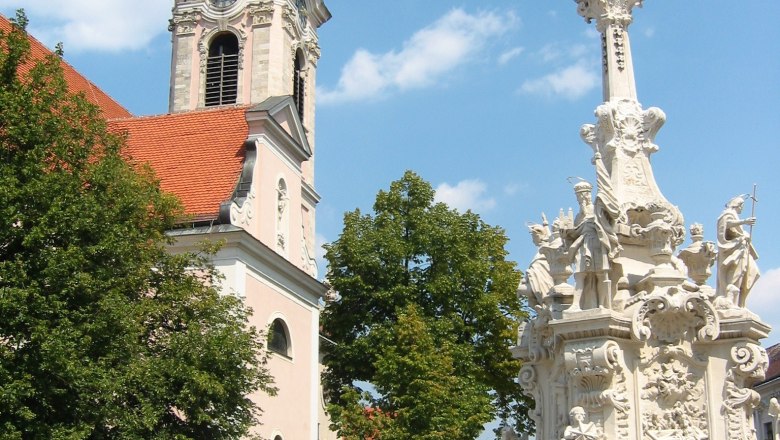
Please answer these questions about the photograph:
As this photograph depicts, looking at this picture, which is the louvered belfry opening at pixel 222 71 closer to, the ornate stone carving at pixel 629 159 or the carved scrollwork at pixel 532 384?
the ornate stone carving at pixel 629 159

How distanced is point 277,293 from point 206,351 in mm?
10314

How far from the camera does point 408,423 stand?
23812 millimetres

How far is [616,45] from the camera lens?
1100 centimetres

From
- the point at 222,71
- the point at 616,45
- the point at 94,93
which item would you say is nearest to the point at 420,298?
the point at 94,93

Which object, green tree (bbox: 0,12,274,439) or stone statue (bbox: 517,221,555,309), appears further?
green tree (bbox: 0,12,274,439)

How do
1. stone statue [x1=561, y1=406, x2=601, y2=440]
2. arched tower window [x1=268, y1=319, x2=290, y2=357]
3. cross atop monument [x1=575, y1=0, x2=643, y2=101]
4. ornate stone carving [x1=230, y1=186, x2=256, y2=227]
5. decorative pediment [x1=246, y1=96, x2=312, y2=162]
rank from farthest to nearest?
decorative pediment [x1=246, y1=96, x2=312, y2=162] < arched tower window [x1=268, y1=319, x2=290, y2=357] < ornate stone carving [x1=230, y1=186, x2=256, y2=227] < cross atop monument [x1=575, y1=0, x2=643, y2=101] < stone statue [x1=561, y1=406, x2=601, y2=440]

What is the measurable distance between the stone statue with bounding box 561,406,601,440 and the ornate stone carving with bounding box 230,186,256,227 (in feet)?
53.6

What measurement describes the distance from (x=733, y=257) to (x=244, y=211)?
55.1 feet

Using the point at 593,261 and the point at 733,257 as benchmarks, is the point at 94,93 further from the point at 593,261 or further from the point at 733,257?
the point at 733,257

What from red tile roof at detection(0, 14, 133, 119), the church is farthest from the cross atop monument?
red tile roof at detection(0, 14, 133, 119)

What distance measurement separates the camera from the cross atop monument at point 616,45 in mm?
10922

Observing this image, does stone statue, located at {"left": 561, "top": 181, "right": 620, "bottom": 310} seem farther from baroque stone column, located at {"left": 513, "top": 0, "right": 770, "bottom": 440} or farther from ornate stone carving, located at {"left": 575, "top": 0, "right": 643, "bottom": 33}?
ornate stone carving, located at {"left": 575, "top": 0, "right": 643, "bottom": 33}

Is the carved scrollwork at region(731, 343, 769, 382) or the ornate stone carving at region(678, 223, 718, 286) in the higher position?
the ornate stone carving at region(678, 223, 718, 286)

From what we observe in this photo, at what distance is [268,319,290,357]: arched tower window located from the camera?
26312 mm
